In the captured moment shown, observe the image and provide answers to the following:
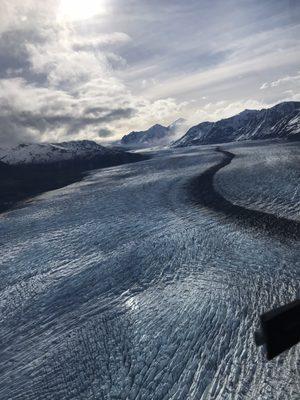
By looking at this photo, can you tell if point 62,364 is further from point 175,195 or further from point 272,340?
point 175,195

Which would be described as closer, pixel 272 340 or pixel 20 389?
pixel 272 340

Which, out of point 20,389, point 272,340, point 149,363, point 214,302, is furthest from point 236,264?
point 272,340

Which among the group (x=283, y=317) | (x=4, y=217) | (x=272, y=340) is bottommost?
(x=4, y=217)

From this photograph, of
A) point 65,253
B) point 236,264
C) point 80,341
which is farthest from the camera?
point 65,253

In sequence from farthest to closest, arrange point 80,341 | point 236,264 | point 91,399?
point 236,264 → point 80,341 → point 91,399

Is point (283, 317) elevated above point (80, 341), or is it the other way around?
point (283, 317)

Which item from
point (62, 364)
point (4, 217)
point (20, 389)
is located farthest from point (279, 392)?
point (4, 217)
